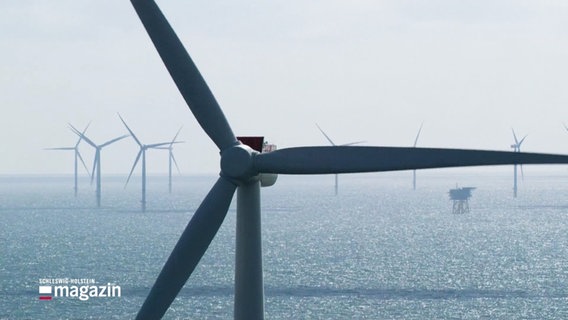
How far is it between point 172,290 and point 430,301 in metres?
77.2

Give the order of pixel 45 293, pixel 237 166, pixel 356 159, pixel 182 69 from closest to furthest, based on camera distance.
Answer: pixel 356 159
pixel 237 166
pixel 182 69
pixel 45 293

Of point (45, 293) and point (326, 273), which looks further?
point (326, 273)

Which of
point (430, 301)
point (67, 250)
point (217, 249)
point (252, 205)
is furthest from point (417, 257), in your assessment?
point (252, 205)

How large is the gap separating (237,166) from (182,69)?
12.8 feet

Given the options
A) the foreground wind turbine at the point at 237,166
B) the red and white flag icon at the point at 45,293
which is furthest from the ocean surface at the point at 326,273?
the foreground wind turbine at the point at 237,166

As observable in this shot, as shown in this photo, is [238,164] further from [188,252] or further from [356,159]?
[356,159]

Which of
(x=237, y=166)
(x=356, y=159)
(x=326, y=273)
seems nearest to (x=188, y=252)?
(x=237, y=166)

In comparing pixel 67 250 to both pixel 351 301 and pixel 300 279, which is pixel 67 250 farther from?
pixel 351 301

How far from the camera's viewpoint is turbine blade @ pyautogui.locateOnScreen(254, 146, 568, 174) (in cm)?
2614

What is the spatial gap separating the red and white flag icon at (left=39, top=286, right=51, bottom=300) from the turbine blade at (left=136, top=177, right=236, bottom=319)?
263 feet

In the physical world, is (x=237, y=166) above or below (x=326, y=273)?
above

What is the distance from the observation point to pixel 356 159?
2730cm

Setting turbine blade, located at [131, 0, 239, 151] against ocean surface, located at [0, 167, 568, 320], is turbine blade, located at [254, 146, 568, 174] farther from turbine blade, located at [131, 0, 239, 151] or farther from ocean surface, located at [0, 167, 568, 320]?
ocean surface, located at [0, 167, 568, 320]

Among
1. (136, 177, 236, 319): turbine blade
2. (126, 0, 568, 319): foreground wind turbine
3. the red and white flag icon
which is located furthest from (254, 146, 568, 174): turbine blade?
the red and white flag icon
